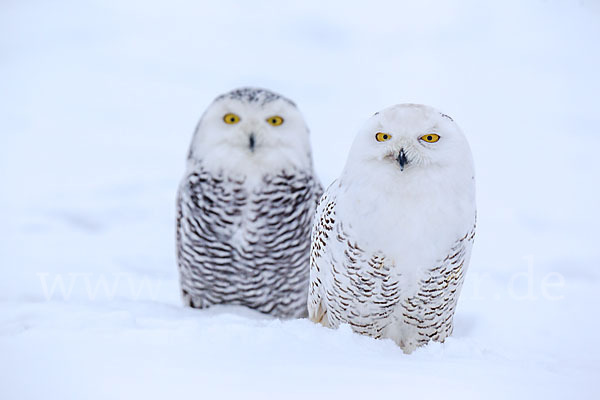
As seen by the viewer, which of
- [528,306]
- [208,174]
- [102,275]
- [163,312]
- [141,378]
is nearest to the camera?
[141,378]

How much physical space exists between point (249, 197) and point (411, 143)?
108cm

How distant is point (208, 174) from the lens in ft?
8.03

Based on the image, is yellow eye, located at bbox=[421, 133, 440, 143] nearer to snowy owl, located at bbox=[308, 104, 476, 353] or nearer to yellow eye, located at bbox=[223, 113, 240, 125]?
snowy owl, located at bbox=[308, 104, 476, 353]

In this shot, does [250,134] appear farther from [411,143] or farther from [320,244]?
[411,143]

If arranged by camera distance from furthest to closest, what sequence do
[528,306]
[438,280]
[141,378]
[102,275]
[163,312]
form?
1. [102,275]
2. [528,306]
3. [163,312]
4. [438,280]
5. [141,378]

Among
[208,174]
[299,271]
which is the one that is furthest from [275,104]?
Result: [299,271]

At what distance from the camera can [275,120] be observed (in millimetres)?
2438

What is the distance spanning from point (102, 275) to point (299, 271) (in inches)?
59.1

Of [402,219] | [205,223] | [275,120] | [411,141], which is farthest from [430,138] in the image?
[205,223]

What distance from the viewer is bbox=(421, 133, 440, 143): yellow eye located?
1.50m

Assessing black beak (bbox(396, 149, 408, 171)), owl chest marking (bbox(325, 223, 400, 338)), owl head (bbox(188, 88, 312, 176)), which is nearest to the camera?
black beak (bbox(396, 149, 408, 171))

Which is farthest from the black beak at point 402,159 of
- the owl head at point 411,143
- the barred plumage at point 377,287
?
the barred plumage at point 377,287

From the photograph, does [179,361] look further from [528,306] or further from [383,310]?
[528,306]

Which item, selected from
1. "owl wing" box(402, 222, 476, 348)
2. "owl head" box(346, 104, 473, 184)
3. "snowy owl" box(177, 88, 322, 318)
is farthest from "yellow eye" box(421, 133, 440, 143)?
"snowy owl" box(177, 88, 322, 318)
